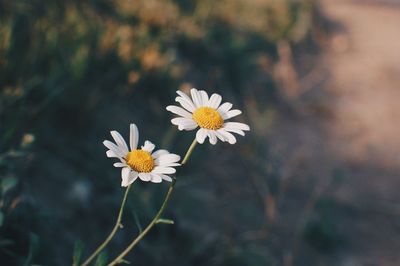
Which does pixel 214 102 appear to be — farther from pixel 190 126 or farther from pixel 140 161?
pixel 140 161

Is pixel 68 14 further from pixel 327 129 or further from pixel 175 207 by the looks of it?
pixel 327 129

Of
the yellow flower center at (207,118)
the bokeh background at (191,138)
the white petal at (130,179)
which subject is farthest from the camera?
the bokeh background at (191,138)

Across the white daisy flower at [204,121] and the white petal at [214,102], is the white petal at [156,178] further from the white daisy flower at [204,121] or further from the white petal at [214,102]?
the white petal at [214,102]

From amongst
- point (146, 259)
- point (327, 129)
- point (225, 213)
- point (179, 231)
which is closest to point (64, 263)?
point (146, 259)

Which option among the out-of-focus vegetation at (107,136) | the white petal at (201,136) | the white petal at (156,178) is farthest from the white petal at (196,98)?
the out-of-focus vegetation at (107,136)

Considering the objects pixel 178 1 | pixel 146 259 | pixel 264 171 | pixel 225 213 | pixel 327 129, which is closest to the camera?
pixel 146 259

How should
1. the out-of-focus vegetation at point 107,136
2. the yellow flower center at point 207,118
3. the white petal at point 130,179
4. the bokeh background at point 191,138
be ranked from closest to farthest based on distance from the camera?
1. the white petal at point 130,179
2. the yellow flower center at point 207,118
3. the out-of-focus vegetation at point 107,136
4. the bokeh background at point 191,138

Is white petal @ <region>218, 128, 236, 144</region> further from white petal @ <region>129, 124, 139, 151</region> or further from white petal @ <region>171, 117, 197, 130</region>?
white petal @ <region>129, 124, 139, 151</region>

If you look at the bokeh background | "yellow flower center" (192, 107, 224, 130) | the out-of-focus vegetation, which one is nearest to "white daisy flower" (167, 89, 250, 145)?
"yellow flower center" (192, 107, 224, 130)
